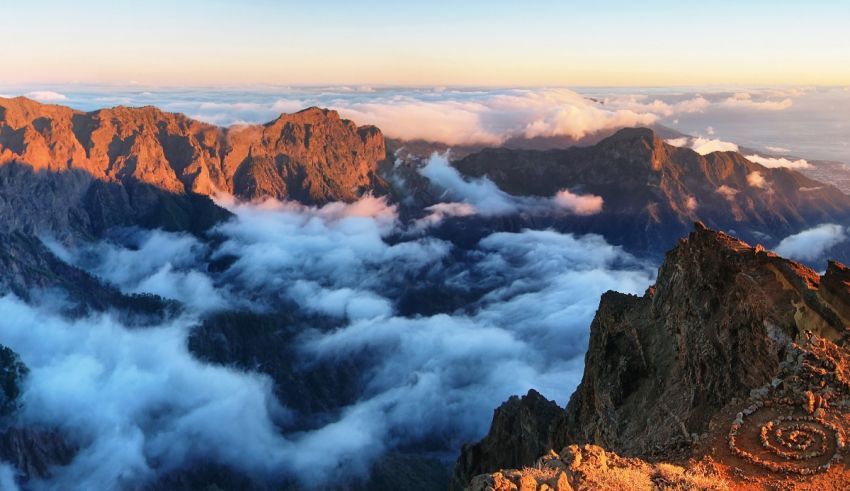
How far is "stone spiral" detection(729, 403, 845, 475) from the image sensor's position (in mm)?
31266

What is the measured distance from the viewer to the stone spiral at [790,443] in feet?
103

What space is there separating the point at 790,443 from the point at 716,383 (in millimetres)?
13783

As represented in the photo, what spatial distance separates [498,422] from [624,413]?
67058 mm

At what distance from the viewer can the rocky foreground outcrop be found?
1220 inches

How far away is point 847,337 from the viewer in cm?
4050

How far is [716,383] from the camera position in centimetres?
4638

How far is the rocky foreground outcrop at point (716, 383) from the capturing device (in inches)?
1220

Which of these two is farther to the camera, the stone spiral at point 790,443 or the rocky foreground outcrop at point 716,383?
the stone spiral at point 790,443

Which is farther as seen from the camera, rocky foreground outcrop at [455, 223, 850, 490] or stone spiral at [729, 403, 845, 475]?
stone spiral at [729, 403, 845, 475]

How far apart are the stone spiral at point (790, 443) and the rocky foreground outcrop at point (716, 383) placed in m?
0.07

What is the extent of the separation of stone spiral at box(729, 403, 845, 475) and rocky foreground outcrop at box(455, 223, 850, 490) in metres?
0.07

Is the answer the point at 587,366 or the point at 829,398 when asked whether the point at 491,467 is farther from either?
the point at 829,398

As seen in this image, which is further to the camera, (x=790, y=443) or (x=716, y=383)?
(x=716, y=383)

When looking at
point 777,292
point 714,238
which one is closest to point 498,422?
point 714,238
